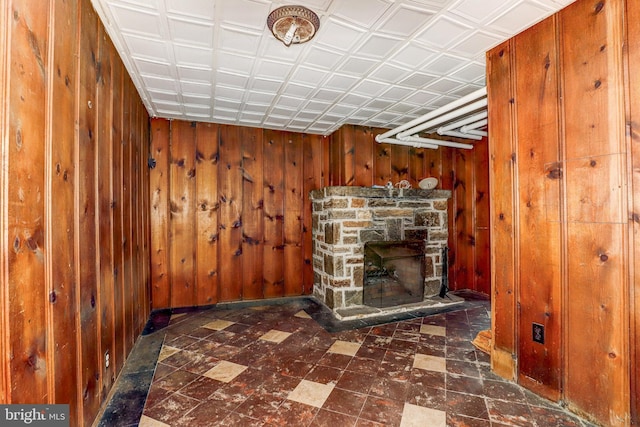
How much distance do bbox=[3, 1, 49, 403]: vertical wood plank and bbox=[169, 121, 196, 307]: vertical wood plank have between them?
246cm

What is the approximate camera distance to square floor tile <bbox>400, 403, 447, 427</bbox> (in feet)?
5.11

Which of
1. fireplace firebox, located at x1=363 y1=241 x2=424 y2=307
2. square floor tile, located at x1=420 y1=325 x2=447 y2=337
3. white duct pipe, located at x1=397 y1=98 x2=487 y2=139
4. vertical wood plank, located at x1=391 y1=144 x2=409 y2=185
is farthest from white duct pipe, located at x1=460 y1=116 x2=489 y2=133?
square floor tile, located at x1=420 y1=325 x2=447 y2=337

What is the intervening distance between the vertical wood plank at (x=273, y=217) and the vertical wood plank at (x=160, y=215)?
1.22m

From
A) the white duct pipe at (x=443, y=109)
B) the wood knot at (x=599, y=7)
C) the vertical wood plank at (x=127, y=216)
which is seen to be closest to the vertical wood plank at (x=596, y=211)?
the wood knot at (x=599, y=7)

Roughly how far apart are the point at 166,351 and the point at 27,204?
1880mm

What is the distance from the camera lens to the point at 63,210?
4.23 feet

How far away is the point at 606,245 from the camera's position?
1.47 m

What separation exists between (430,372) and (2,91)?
8.85 ft

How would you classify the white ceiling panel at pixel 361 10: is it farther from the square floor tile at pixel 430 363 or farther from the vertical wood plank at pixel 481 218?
the vertical wood plank at pixel 481 218

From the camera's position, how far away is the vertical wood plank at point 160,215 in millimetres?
3424

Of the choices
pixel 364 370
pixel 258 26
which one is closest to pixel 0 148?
pixel 258 26

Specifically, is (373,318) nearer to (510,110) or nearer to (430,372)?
(430,372)

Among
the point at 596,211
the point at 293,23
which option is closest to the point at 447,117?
the point at 596,211

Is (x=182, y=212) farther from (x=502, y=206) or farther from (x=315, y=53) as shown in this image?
(x=502, y=206)
